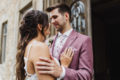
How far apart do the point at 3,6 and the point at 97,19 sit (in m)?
4.45

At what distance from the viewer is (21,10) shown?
24.0ft

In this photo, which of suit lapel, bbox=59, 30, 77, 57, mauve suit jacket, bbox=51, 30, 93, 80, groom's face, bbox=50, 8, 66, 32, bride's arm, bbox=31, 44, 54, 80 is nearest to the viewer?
bride's arm, bbox=31, 44, 54, 80

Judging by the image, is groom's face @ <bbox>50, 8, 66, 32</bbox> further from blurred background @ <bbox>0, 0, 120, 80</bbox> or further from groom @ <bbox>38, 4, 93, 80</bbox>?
blurred background @ <bbox>0, 0, 120, 80</bbox>

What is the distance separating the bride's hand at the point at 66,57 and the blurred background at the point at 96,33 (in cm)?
376

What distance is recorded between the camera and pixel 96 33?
8.09 metres

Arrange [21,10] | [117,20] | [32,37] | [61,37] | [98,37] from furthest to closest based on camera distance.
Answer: [117,20], [98,37], [21,10], [61,37], [32,37]

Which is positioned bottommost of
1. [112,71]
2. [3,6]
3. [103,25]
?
[112,71]

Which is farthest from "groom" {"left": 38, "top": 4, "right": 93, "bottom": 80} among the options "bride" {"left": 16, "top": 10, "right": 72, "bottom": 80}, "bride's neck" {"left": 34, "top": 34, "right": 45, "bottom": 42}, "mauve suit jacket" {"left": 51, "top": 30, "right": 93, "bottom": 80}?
"bride's neck" {"left": 34, "top": 34, "right": 45, "bottom": 42}

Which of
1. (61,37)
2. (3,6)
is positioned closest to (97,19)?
(3,6)

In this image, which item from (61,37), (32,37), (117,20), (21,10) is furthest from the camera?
(117,20)

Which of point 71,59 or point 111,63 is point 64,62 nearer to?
point 71,59

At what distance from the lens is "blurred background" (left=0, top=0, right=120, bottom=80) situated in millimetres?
7338

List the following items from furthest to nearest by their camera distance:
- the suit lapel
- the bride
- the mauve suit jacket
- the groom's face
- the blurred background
A: the blurred background, the groom's face, the suit lapel, the mauve suit jacket, the bride

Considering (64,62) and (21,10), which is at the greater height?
(21,10)
